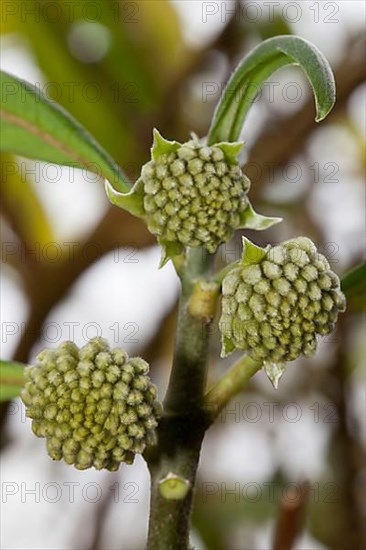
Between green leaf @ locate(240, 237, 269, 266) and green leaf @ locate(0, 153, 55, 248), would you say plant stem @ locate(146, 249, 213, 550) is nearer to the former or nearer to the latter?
green leaf @ locate(240, 237, 269, 266)

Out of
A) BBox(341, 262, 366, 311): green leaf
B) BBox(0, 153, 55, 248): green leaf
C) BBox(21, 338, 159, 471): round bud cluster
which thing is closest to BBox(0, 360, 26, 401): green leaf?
BBox(21, 338, 159, 471): round bud cluster

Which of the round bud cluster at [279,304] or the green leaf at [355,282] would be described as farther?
the green leaf at [355,282]

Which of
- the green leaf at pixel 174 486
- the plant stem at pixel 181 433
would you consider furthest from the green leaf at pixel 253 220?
the green leaf at pixel 174 486

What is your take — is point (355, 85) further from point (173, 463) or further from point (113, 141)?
point (173, 463)

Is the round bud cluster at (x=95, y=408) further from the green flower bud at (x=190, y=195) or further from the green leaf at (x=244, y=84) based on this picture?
the green leaf at (x=244, y=84)

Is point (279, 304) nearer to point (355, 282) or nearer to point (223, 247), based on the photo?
point (355, 282)

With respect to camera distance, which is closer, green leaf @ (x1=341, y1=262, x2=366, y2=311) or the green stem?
the green stem

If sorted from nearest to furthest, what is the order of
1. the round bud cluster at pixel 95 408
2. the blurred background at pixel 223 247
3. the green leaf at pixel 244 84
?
the round bud cluster at pixel 95 408, the green leaf at pixel 244 84, the blurred background at pixel 223 247

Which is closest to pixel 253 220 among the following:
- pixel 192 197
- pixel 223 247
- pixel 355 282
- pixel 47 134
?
pixel 192 197
